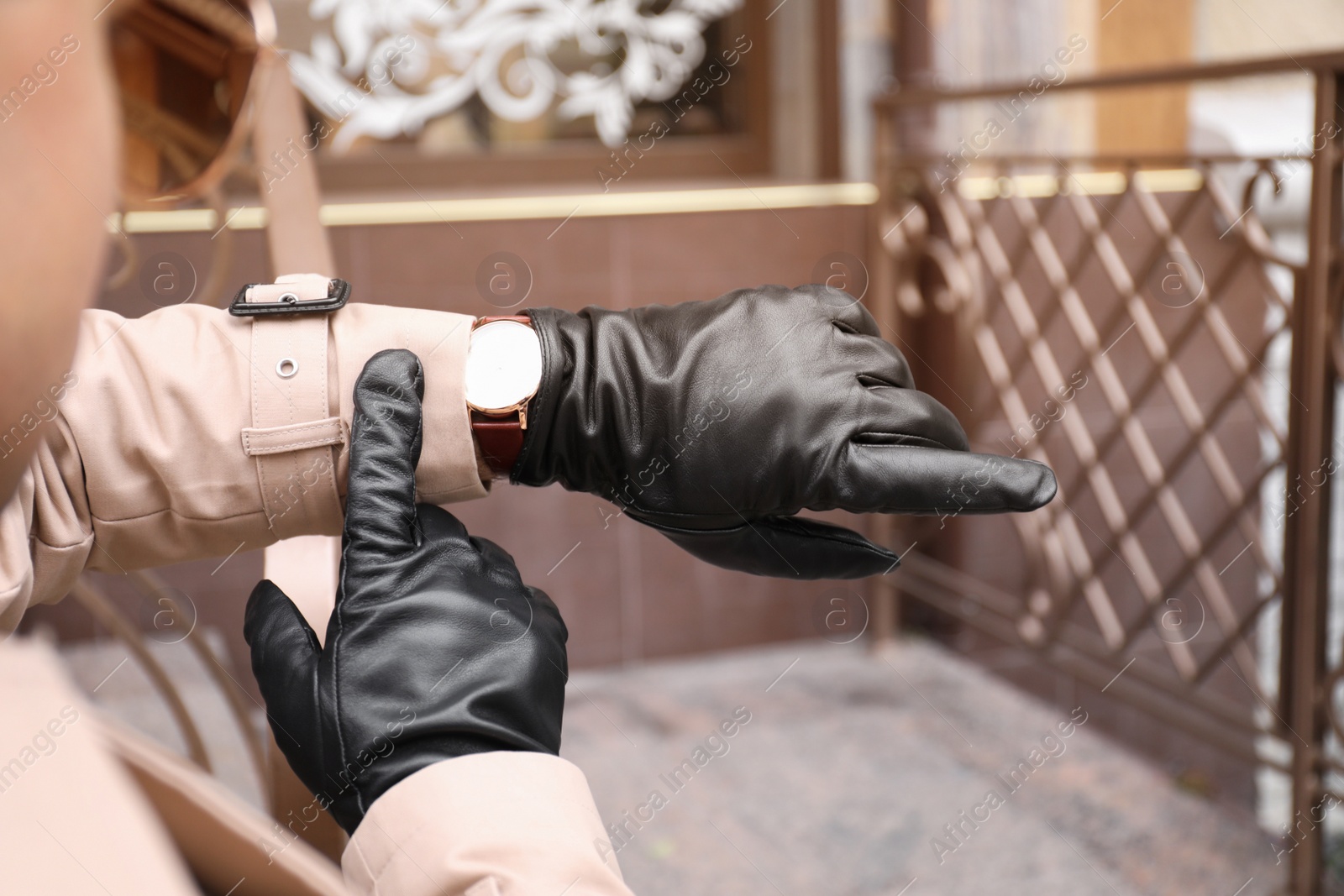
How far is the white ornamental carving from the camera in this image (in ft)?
7.32

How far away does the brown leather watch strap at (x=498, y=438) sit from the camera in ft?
2.20

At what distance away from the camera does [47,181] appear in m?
0.23

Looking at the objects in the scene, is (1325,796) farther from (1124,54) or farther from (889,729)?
(1124,54)

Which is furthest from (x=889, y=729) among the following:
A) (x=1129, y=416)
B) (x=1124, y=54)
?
(x=1124, y=54)

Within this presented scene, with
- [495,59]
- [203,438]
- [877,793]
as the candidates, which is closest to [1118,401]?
[877,793]

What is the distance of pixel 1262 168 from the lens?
153cm

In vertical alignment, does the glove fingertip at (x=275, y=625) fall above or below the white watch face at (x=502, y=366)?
below

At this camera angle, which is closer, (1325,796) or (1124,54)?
(1325,796)

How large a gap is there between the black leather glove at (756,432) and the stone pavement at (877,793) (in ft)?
3.41

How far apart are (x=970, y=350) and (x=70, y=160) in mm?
2175

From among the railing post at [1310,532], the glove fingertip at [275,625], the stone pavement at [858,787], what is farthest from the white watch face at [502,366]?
the railing post at [1310,532]

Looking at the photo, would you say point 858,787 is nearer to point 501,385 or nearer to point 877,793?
point 877,793

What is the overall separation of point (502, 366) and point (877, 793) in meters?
1.44

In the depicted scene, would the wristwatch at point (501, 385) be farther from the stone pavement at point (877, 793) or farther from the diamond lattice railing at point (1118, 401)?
the diamond lattice railing at point (1118, 401)
